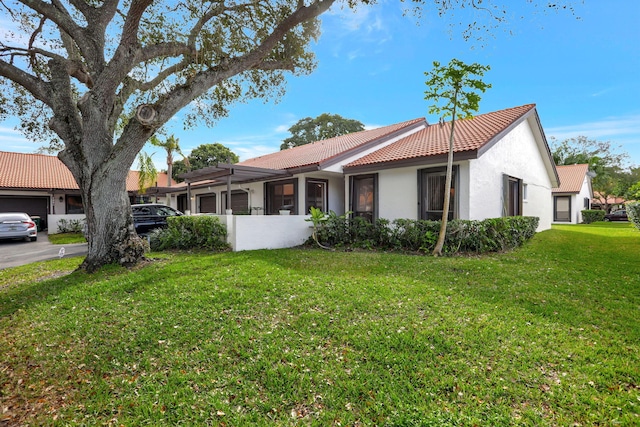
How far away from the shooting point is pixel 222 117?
37.2 ft

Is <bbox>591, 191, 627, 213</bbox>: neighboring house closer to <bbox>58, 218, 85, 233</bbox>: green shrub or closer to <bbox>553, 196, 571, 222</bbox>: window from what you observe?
→ <bbox>553, 196, 571, 222</bbox>: window

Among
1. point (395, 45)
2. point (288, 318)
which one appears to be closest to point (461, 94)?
point (395, 45)

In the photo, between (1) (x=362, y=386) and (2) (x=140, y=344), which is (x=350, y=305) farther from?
(2) (x=140, y=344)

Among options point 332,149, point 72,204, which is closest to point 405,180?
point 332,149

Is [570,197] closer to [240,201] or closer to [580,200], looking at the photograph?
[580,200]

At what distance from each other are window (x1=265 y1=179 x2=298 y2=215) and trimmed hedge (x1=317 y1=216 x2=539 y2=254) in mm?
3476

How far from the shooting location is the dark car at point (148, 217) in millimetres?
11988

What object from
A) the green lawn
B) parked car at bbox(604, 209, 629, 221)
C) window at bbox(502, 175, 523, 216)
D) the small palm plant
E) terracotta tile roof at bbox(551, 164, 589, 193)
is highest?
terracotta tile roof at bbox(551, 164, 589, 193)

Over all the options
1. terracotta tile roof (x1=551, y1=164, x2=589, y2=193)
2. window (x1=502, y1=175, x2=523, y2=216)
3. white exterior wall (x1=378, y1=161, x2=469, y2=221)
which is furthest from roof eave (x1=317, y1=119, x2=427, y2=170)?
terracotta tile roof (x1=551, y1=164, x2=589, y2=193)

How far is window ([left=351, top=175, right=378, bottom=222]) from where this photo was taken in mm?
11625

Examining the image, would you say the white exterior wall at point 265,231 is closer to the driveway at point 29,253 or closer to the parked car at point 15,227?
the driveway at point 29,253

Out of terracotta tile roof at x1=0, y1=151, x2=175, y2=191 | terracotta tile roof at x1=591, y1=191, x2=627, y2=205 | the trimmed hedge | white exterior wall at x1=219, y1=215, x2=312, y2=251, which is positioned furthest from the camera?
terracotta tile roof at x1=591, y1=191, x2=627, y2=205

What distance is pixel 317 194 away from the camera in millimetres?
13391

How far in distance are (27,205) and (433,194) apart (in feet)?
83.0
